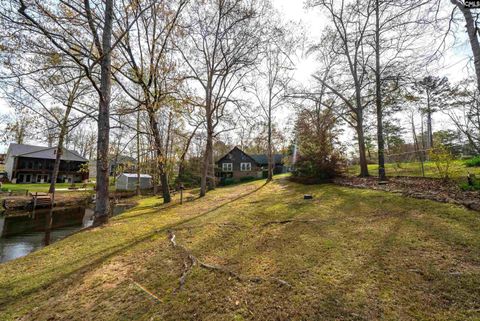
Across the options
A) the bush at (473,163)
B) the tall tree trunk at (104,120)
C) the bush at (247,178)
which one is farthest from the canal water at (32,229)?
the bush at (247,178)

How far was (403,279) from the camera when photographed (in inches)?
108

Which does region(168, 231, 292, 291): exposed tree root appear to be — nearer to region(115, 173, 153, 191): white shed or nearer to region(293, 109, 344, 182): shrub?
region(293, 109, 344, 182): shrub

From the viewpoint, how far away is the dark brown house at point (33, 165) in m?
28.7

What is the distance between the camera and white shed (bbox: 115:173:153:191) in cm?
2842

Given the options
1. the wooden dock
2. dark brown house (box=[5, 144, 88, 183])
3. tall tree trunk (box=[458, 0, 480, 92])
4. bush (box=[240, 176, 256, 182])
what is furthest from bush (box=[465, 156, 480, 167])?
dark brown house (box=[5, 144, 88, 183])

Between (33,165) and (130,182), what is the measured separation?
1577 centimetres

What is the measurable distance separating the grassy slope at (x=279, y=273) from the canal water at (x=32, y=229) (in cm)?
442

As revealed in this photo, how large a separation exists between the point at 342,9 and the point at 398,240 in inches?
553

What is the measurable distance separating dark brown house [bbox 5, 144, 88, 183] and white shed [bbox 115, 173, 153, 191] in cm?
501

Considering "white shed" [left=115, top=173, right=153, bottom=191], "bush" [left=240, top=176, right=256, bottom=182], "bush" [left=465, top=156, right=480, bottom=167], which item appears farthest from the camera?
"bush" [left=240, top=176, right=256, bottom=182]

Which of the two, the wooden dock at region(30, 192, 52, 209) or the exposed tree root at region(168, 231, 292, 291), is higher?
the exposed tree root at region(168, 231, 292, 291)

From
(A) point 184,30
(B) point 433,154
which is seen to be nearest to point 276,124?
(A) point 184,30

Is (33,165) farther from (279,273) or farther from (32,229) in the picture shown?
(279,273)

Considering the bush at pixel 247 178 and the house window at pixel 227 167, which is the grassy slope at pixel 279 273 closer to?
the bush at pixel 247 178
